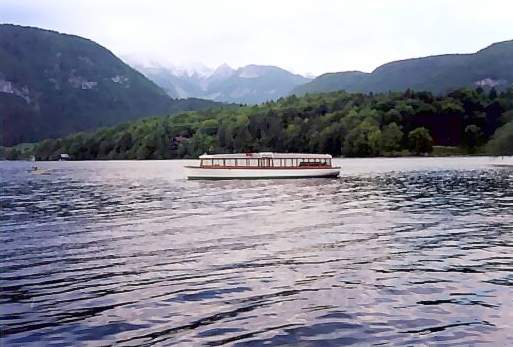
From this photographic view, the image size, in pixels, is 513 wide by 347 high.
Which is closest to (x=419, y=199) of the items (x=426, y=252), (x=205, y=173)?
(x=426, y=252)

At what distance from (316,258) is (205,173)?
82.0 meters

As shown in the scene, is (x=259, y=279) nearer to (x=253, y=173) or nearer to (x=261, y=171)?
(x=253, y=173)

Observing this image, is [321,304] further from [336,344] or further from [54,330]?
[54,330]

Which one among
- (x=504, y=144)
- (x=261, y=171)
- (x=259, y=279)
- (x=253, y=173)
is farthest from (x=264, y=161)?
(x=504, y=144)

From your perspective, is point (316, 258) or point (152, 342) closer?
point (152, 342)

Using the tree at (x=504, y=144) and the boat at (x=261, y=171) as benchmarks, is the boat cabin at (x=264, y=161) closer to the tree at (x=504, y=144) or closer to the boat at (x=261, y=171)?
the boat at (x=261, y=171)

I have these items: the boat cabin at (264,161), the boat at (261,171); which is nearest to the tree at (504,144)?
the boat cabin at (264,161)

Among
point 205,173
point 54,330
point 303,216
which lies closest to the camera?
point 54,330

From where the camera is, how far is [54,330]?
16719 millimetres

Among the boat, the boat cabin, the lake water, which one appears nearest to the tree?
the boat cabin

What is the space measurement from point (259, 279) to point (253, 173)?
85.5m

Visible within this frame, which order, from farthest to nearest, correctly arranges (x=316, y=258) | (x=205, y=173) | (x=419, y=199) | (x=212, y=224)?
(x=205, y=173)
(x=419, y=199)
(x=212, y=224)
(x=316, y=258)

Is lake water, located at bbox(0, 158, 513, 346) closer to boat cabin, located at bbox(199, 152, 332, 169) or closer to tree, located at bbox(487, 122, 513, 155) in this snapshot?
boat cabin, located at bbox(199, 152, 332, 169)

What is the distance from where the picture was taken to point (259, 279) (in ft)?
75.0
